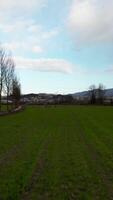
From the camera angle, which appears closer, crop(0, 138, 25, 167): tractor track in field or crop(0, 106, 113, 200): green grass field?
crop(0, 106, 113, 200): green grass field

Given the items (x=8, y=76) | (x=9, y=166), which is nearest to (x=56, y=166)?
(x=9, y=166)

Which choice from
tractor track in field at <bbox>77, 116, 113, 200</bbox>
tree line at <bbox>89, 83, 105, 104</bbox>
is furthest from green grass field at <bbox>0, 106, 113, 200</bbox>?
tree line at <bbox>89, 83, 105, 104</bbox>

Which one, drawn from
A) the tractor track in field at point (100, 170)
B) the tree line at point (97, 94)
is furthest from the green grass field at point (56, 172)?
the tree line at point (97, 94)

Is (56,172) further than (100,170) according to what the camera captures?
No

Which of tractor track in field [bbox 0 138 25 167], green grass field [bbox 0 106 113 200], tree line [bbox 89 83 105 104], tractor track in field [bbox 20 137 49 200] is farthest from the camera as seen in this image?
tree line [bbox 89 83 105 104]

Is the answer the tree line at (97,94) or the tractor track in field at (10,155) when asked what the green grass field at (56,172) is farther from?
the tree line at (97,94)

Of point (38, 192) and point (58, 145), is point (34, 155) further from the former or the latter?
point (38, 192)

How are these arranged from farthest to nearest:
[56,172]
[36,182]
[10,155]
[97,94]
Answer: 1. [97,94]
2. [10,155]
3. [56,172]
4. [36,182]

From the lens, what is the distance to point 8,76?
5781cm

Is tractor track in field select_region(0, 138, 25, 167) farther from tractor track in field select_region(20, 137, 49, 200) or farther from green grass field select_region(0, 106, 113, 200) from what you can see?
tractor track in field select_region(20, 137, 49, 200)

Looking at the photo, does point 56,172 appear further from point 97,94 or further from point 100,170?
point 97,94

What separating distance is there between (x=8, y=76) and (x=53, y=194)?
5112cm

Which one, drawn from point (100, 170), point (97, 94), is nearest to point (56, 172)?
point (100, 170)

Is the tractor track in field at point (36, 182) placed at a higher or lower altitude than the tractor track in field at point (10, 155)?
higher
